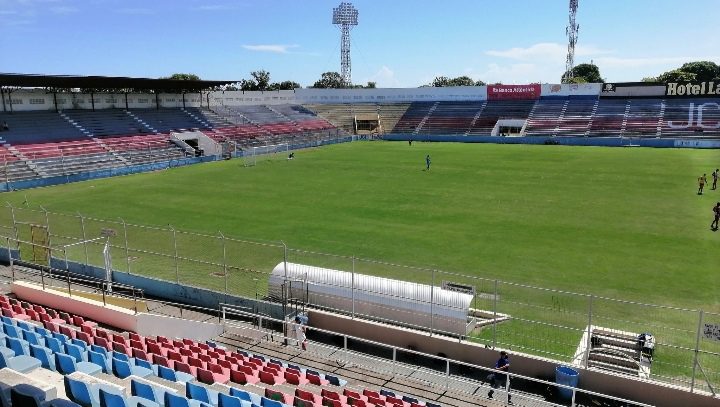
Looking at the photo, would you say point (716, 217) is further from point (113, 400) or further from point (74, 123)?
point (74, 123)

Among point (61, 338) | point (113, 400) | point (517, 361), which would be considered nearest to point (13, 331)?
point (61, 338)

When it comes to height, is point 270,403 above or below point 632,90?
below

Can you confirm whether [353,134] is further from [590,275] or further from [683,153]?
[590,275]

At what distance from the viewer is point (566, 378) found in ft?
39.5

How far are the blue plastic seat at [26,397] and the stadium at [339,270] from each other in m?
0.04

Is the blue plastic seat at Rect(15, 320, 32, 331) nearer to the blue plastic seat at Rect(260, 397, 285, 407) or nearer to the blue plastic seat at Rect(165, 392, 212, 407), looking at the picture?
the blue plastic seat at Rect(165, 392, 212, 407)

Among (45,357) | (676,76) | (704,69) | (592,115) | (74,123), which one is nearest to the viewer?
(45,357)

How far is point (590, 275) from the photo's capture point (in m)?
18.8

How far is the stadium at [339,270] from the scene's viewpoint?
10992 millimetres

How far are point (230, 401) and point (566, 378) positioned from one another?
7.93 metres

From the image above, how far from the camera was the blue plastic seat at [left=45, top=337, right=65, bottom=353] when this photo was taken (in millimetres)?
9805

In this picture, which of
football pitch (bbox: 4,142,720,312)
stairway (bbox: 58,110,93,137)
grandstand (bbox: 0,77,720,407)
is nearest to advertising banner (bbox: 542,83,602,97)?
grandstand (bbox: 0,77,720,407)

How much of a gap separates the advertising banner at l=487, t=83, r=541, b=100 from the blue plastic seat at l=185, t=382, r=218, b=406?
8309 cm

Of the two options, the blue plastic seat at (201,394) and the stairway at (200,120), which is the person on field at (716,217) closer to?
the blue plastic seat at (201,394)
